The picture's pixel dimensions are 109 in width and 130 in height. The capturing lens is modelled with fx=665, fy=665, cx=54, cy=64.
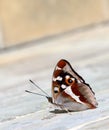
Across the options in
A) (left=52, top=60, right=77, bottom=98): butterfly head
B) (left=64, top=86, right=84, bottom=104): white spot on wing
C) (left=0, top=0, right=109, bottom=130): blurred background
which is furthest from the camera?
(left=0, top=0, right=109, bottom=130): blurred background

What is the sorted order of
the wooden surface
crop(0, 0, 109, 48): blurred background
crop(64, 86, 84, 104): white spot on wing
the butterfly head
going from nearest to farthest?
the butterfly head
crop(64, 86, 84, 104): white spot on wing
the wooden surface
crop(0, 0, 109, 48): blurred background

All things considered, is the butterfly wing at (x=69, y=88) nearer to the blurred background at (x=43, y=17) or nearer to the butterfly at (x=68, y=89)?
the butterfly at (x=68, y=89)

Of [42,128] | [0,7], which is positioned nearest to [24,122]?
[42,128]

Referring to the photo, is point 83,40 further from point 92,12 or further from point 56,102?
point 56,102

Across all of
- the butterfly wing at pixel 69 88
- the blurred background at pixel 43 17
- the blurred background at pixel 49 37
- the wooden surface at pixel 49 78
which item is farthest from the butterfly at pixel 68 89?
the blurred background at pixel 43 17

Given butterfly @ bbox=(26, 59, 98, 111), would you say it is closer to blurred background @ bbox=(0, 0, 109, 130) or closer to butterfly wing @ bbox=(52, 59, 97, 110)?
butterfly wing @ bbox=(52, 59, 97, 110)

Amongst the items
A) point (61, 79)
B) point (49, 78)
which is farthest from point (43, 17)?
point (61, 79)

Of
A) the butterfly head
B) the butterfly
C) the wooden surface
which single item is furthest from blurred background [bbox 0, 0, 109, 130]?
the butterfly head
